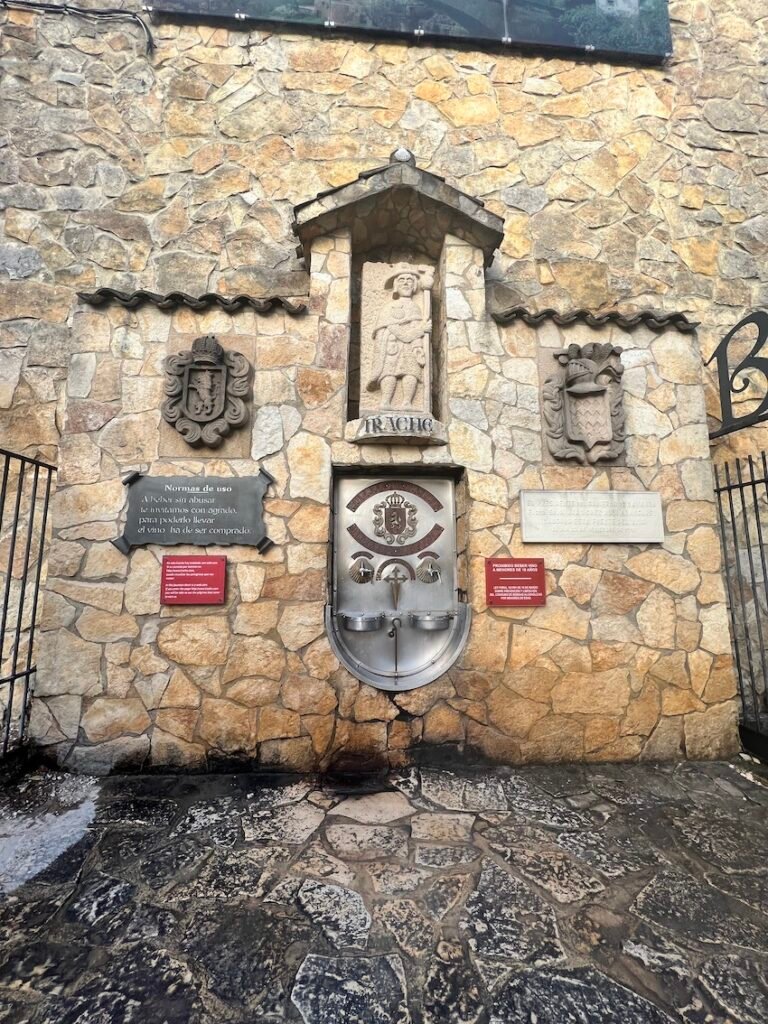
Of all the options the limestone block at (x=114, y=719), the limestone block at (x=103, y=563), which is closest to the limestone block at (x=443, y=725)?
the limestone block at (x=114, y=719)

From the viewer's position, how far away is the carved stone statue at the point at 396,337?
4207 mm

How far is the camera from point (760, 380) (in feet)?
18.8

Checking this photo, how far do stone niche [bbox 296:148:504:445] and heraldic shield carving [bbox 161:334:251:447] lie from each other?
0.94 metres

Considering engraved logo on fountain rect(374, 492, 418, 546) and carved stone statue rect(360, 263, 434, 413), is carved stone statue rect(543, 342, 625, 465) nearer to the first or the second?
carved stone statue rect(360, 263, 434, 413)

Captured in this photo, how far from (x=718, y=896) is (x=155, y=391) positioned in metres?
4.87

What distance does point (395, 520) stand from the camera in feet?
13.5

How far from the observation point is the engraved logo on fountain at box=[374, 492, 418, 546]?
412 cm

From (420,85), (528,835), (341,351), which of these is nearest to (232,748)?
(528,835)

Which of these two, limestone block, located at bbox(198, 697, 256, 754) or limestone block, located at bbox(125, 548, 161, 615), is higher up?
limestone block, located at bbox(125, 548, 161, 615)

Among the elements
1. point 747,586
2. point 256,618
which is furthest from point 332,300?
point 747,586

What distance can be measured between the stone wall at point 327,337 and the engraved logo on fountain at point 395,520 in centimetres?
41

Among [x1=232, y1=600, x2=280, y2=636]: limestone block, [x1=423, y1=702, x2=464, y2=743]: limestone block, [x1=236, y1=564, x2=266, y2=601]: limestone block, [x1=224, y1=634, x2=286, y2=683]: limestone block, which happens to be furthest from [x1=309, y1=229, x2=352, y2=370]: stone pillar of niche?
[x1=423, y1=702, x2=464, y2=743]: limestone block

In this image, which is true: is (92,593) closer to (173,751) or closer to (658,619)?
(173,751)

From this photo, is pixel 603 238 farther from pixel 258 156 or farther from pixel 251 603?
pixel 251 603
